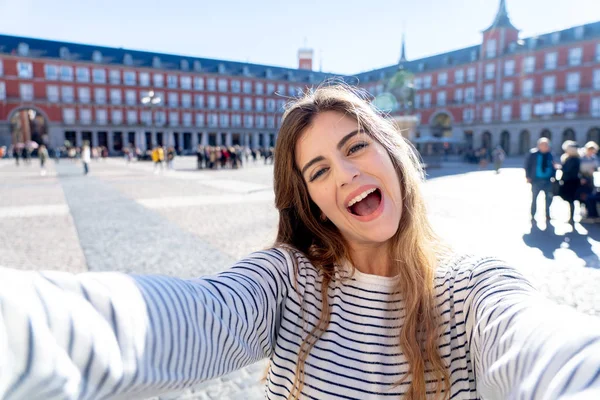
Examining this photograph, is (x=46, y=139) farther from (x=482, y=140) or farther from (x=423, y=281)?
(x=423, y=281)

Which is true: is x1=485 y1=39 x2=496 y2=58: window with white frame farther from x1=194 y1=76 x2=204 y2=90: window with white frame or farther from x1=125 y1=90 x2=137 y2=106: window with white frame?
x1=125 y1=90 x2=137 y2=106: window with white frame

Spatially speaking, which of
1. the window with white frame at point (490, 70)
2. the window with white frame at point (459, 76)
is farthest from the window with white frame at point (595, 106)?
the window with white frame at point (459, 76)

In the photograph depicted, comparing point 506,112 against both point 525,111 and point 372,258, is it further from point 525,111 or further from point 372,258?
point 372,258

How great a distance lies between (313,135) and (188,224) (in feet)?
19.9

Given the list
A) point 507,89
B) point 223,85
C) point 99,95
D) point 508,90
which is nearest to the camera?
point 508,90

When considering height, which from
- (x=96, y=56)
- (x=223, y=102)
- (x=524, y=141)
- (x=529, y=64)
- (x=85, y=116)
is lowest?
(x=524, y=141)

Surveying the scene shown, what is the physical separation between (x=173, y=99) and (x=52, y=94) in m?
13.7

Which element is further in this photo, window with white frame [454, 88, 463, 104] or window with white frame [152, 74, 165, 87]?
window with white frame [152, 74, 165, 87]

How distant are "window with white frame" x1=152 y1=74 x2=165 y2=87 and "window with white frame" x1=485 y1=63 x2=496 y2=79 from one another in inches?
1545

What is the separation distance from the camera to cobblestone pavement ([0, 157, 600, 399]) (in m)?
4.01

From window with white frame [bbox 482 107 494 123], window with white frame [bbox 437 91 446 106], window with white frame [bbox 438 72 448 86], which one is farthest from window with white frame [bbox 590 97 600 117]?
window with white frame [bbox 438 72 448 86]

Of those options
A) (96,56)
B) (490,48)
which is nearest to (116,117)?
(96,56)

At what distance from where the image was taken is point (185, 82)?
53688 mm

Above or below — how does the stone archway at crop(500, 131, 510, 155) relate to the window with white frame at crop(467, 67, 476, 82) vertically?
below
